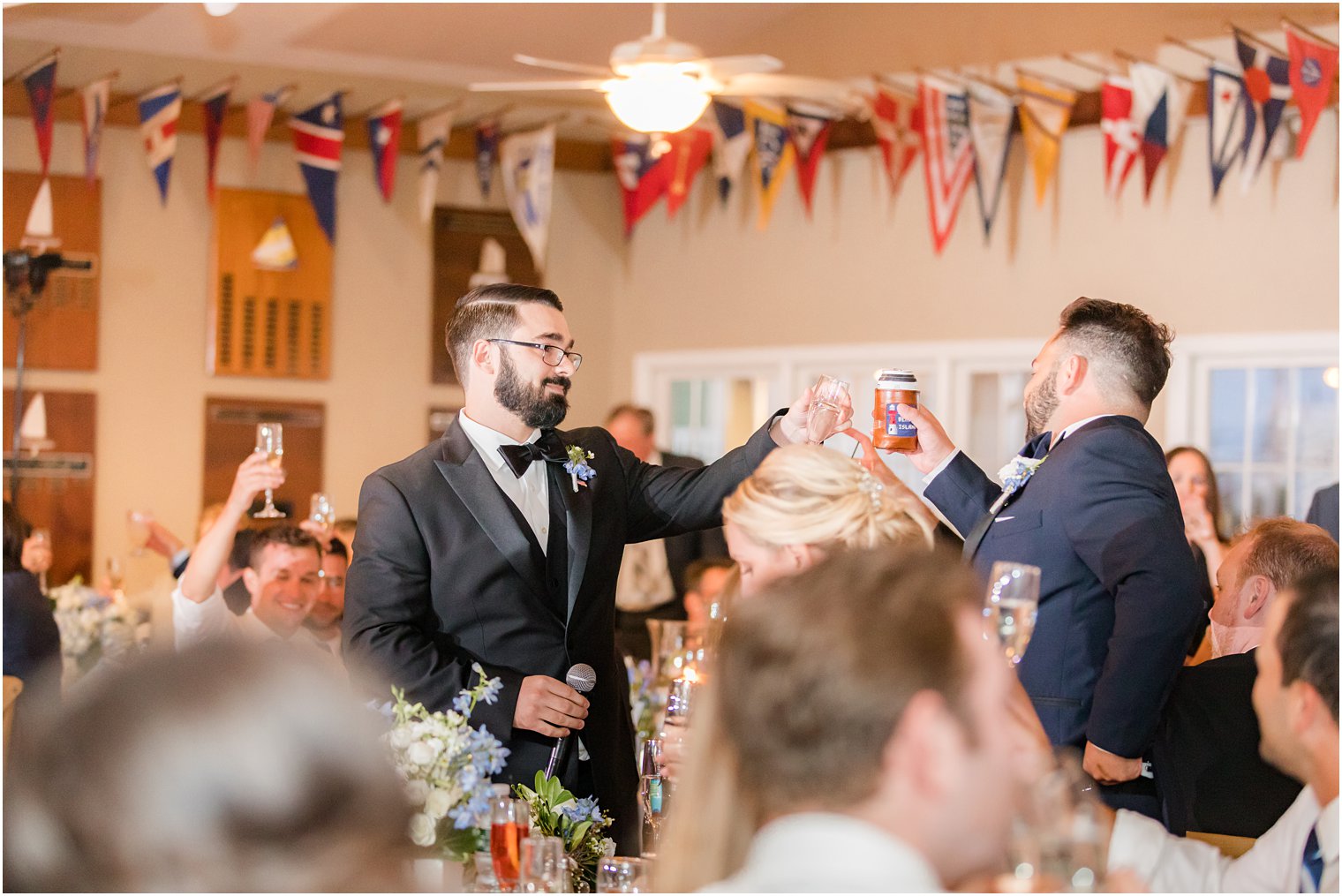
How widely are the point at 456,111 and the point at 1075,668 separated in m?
6.54

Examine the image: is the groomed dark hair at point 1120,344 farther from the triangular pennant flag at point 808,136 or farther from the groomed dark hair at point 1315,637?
the triangular pennant flag at point 808,136

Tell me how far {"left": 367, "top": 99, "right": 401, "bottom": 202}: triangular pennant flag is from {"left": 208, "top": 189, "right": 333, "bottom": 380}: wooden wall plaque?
46cm

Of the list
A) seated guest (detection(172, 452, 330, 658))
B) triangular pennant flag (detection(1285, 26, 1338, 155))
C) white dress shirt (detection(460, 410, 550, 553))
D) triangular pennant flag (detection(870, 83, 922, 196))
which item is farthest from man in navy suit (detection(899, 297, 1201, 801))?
triangular pennant flag (detection(870, 83, 922, 196))

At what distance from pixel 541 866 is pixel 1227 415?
18.7ft

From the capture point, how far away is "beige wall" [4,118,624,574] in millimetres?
7883

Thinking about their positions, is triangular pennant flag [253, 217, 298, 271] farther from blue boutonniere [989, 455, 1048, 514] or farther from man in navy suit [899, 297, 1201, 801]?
blue boutonniere [989, 455, 1048, 514]

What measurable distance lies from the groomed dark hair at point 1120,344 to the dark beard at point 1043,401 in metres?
0.08

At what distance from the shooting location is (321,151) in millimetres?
8125

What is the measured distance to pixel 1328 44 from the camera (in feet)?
20.9

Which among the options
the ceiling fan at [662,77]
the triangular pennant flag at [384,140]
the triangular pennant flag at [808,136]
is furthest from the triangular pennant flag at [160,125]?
the triangular pennant flag at [808,136]

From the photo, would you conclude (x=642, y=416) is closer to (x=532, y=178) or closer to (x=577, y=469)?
(x=532, y=178)

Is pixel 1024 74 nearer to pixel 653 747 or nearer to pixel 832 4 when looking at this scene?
pixel 832 4

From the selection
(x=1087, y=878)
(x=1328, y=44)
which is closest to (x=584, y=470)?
(x=1087, y=878)

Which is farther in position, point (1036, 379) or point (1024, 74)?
point (1024, 74)
